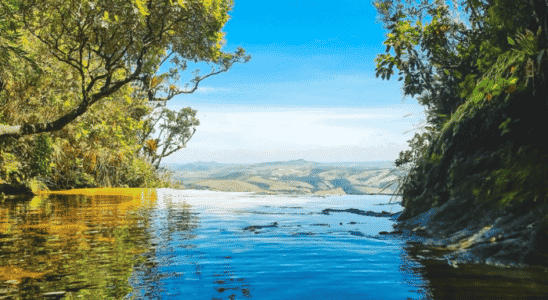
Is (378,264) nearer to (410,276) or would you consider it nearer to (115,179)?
(410,276)

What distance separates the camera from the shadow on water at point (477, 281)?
241cm

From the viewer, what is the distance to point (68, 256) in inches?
137

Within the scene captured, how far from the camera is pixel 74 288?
8.16 ft

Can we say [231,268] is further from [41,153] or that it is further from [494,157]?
[41,153]

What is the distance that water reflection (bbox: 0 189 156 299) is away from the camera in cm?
247

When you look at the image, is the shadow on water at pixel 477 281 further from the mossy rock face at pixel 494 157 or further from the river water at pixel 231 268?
the mossy rock face at pixel 494 157

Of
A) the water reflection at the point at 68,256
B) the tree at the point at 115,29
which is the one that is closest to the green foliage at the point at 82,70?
the tree at the point at 115,29

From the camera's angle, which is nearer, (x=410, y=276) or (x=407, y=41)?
(x=410, y=276)

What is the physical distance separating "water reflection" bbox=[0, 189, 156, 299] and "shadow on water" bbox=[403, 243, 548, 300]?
2107mm

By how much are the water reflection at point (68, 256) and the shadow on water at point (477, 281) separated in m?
2.11

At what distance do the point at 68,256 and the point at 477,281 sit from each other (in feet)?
11.2

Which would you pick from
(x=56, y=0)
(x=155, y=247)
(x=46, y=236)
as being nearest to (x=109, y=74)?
(x=56, y=0)

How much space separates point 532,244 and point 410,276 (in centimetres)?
115

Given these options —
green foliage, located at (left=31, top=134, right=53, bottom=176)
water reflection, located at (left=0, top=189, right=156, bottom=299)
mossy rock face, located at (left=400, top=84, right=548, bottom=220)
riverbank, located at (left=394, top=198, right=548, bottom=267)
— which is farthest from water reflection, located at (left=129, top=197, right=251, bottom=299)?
green foliage, located at (left=31, top=134, right=53, bottom=176)
